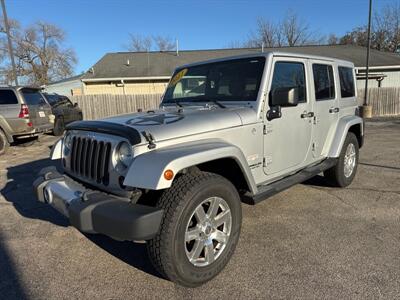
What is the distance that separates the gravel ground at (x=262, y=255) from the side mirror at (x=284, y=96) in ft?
4.85

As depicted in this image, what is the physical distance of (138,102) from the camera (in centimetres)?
2009

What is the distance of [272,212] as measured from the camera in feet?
15.7

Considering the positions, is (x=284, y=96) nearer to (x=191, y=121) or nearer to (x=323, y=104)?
(x=191, y=121)

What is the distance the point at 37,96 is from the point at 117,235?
1012 cm

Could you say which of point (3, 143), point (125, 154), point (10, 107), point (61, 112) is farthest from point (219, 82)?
point (61, 112)

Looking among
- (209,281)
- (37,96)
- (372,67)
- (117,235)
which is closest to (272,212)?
(209,281)

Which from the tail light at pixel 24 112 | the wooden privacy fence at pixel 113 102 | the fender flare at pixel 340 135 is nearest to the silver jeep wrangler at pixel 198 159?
the fender flare at pixel 340 135

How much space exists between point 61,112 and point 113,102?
587 cm

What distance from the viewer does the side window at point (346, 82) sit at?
5.70 metres

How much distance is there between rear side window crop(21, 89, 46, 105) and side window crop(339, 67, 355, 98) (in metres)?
8.75

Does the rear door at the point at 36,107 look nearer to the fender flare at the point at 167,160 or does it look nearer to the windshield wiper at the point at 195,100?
the windshield wiper at the point at 195,100

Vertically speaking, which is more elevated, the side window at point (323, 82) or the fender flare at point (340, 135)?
the side window at point (323, 82)

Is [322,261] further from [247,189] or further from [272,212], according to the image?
[272,212]

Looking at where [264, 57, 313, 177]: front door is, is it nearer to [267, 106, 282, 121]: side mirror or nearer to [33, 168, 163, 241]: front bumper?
[267, 106, 282, 121]: side mirror
